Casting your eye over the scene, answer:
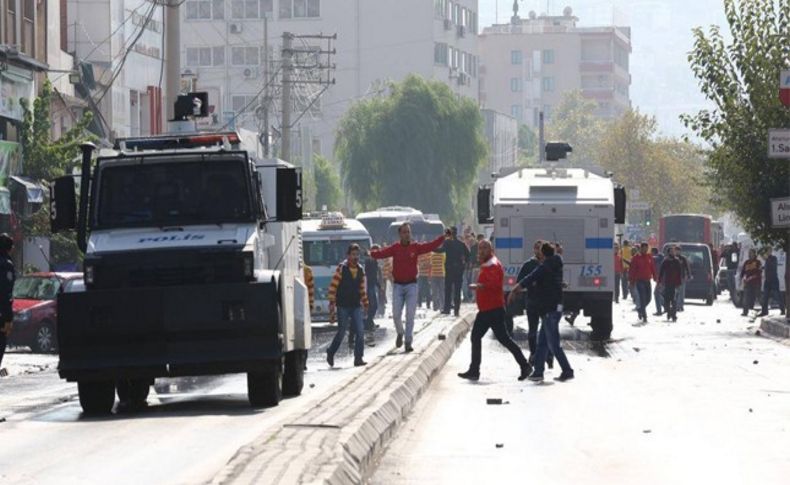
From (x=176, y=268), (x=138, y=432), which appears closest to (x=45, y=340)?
(x=176, y=268)

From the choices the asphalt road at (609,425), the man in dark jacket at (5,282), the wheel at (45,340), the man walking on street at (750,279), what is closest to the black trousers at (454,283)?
the man walking on street at (750,279)

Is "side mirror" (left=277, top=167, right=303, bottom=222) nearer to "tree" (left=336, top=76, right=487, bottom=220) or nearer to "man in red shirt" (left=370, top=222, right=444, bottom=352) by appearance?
"man in red shirt" (left=370, top=222, right=444, bottom=352)

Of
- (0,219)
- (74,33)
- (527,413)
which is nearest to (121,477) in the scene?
(527,413)

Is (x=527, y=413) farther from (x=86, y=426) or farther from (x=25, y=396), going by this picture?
(x=25, y=396)

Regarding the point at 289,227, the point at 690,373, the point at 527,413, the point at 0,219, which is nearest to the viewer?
the point at 527,413

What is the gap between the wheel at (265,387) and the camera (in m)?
19.6

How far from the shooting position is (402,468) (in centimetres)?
1428

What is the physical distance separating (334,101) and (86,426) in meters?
122

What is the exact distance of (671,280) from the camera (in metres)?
47.1

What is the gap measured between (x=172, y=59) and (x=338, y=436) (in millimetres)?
23123

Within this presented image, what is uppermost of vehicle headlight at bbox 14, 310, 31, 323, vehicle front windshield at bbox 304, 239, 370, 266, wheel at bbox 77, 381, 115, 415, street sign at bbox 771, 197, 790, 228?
street sign at bbox 771, 197, 790, 228

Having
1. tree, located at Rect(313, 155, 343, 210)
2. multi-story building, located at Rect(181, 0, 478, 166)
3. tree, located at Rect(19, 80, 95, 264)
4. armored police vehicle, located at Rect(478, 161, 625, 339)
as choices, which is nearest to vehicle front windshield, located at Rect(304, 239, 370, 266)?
armored police vehicle, located at Rect(478, 161, 625, 339)

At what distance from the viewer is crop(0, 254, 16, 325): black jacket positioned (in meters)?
22.9

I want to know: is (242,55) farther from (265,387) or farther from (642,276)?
(265,387)
